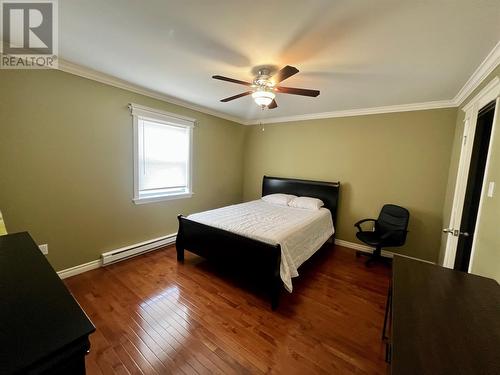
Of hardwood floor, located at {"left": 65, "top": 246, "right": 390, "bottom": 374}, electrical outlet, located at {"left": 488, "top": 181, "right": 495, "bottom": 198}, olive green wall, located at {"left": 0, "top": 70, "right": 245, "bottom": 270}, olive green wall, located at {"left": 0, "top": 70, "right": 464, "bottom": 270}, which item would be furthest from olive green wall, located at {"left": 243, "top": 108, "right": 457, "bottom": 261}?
olive green wall, located at {"left": 0, "top": 70, "right": 245, "bottom": 270}

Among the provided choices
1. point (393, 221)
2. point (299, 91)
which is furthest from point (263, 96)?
point (393, 221)

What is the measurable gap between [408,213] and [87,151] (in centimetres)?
429

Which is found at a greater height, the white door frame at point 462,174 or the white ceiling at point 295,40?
the white ceiling at point 295,40

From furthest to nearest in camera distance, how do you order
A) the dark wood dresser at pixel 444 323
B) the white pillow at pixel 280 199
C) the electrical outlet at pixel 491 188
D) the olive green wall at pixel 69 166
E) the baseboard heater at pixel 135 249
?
the white pillow at pixel 280 199, the baseboard heater at pixel 135 249, the olive green wall at pixel 69 166, the electrical outlet at pixel 491 188, the dark wood dresser at pixel 444 323

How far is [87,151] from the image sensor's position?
255 centimetres

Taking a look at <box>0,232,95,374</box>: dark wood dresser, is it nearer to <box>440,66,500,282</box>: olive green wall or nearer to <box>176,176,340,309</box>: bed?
<box>176,176,340,309</box>: bed

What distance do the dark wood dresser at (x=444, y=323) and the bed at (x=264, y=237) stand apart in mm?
1074

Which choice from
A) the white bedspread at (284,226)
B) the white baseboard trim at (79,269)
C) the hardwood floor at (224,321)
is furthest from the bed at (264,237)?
the white baseboard trim at (79,269)

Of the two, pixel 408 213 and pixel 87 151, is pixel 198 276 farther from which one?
pixel 408 213

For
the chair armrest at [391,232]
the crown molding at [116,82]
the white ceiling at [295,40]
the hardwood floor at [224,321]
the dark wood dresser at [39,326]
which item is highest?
the white ceiling at [295,40]

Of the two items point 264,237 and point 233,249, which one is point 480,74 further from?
point 233,249

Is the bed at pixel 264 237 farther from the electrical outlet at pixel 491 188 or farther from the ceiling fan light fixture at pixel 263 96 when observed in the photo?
the electrical outlet at pixel 491 188

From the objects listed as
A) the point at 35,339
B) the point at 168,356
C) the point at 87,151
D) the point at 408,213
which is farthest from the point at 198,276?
the point at 408,213

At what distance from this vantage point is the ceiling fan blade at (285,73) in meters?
1.68
